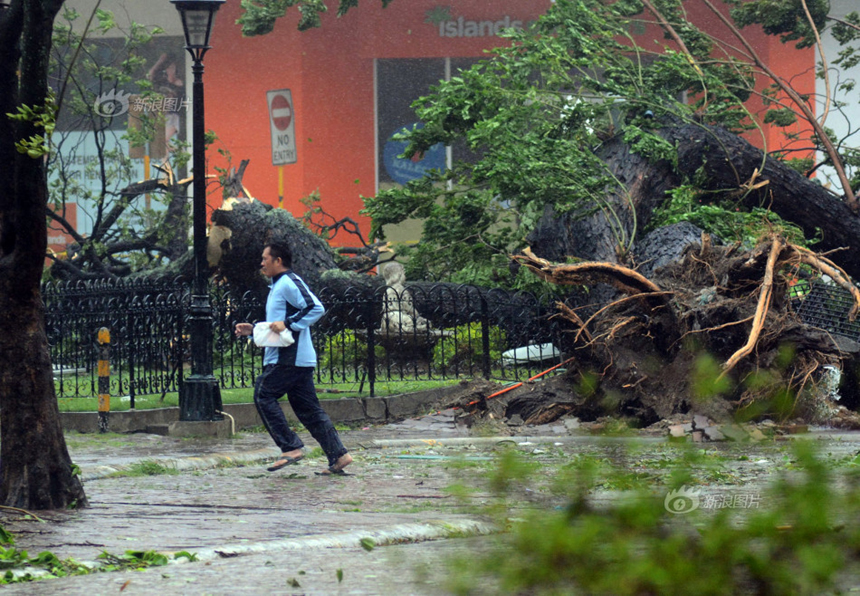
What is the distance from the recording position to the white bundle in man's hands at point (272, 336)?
812 centimetres

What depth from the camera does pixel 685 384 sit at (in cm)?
1066

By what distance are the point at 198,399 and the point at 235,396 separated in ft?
7.15

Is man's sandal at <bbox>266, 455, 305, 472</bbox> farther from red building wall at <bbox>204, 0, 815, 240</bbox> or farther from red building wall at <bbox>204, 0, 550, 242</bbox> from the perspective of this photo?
red building wall at <bbox>204, 0, 815, 240</bbox>

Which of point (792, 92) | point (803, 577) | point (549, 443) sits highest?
point (792, 92)

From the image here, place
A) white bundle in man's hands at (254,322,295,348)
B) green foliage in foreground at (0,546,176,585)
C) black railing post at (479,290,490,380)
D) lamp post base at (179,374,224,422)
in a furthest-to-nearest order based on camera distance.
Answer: black railing post at (479,290,490,380), lamp post base at (179,374,224,422), white bundle in man's hands at (254,322,295,348), green foliage in foreground at (0,546,176,585)

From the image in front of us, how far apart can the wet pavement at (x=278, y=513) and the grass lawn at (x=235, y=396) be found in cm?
124

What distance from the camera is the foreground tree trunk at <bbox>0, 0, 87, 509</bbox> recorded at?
5.79 meters

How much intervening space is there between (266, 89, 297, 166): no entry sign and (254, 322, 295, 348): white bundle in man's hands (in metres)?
15.5

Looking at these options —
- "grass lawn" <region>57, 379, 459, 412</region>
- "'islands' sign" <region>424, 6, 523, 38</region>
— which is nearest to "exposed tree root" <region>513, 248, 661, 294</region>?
"grass lawn" <region>57, 379, 459, 412</region>

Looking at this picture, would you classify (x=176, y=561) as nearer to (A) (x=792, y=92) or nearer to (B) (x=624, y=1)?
(A) (x=792, y=92)

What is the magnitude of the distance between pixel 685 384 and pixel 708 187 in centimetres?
488

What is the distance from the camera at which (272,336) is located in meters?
8.15

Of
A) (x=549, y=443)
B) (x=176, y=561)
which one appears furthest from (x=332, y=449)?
(x=176, y=561)

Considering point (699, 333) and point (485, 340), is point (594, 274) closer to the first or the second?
point (699, 333)
